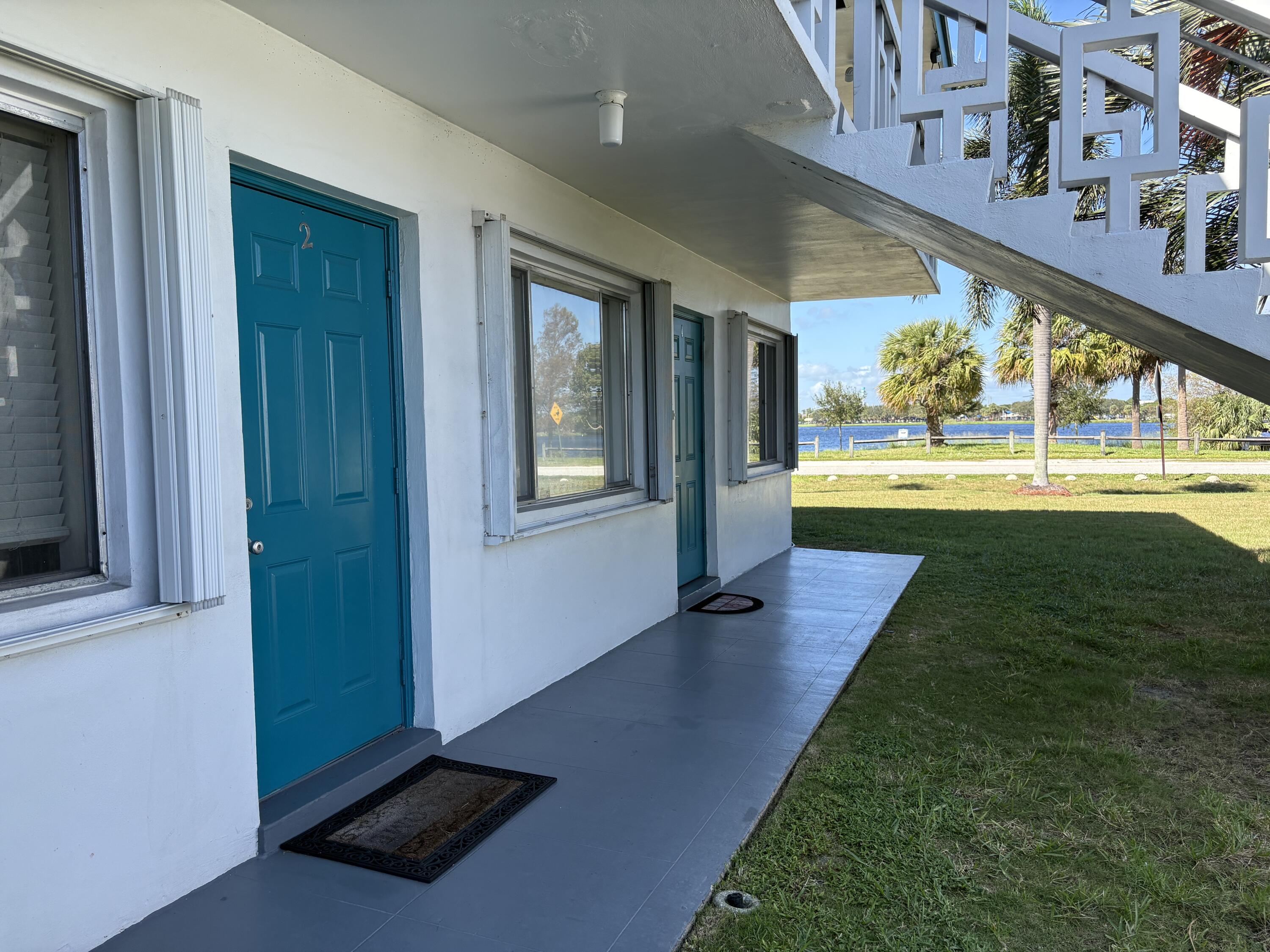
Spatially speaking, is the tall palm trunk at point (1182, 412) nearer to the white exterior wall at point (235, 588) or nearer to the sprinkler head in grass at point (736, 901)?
the white exterior wall at point (235, 588)

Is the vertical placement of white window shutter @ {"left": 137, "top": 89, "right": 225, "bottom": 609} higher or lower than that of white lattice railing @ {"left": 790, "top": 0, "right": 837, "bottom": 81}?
lower

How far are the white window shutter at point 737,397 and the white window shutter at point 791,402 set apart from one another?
1.41m

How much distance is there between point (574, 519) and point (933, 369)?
28071 mm

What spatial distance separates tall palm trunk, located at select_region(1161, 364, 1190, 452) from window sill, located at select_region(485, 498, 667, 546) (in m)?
22.3

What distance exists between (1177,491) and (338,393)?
49.7 feet

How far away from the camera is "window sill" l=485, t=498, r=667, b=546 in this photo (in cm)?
380

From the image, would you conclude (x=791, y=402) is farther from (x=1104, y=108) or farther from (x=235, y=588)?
(x=235, y=588)

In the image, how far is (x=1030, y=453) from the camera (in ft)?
86.8

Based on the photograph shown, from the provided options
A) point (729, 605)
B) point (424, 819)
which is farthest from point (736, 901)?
point (729, 605)

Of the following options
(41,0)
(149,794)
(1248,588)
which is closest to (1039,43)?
(41,0)

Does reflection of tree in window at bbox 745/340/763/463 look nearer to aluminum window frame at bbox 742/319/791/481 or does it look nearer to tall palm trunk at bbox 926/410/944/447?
aluminum window frame at bbox 742/319/791/481

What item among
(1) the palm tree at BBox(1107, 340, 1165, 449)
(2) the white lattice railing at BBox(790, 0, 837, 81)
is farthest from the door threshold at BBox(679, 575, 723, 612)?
(1) the palm tree at BBox(1107, 340, 1165, 449)

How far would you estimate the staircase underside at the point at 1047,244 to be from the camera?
2.77 m

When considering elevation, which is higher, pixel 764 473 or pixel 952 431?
pixel 952 431
